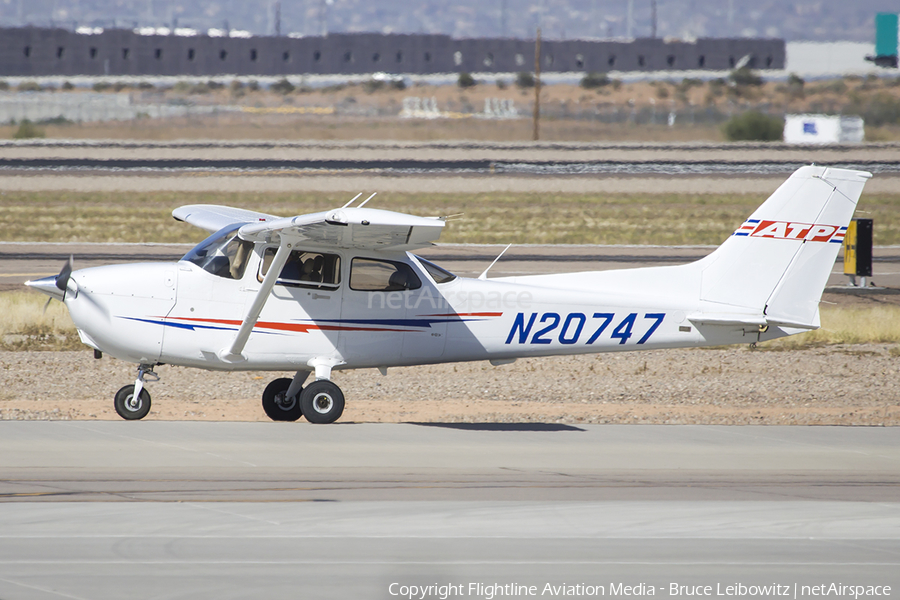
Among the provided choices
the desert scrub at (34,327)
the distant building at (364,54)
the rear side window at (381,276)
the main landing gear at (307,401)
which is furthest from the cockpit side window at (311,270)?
the distant building at (364,54)

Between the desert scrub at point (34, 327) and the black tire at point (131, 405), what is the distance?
6222 millimetres

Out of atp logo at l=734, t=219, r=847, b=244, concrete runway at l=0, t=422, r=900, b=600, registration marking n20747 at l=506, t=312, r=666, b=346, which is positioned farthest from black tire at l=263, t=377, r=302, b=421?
atp logo at l=734, t=219, r=847, b=244

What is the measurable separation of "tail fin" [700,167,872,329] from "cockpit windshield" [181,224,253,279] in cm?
491

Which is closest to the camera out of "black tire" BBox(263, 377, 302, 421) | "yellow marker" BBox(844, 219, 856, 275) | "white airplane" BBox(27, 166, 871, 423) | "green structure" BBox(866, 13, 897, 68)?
"white airplane" BBox(27, 166, 871, 423)

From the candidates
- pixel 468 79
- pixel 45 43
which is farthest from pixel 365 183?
pixel 45 43

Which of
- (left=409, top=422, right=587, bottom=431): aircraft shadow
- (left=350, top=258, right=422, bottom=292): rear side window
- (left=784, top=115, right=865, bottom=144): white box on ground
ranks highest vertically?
(left=784, top=115, right=865, bottom=144): white box on ground

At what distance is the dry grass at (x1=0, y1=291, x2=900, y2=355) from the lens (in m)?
16.8

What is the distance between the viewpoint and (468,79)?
9569cm

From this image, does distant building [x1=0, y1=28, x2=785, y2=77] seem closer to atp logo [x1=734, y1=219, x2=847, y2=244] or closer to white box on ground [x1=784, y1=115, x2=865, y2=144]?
white box on ground [x1=784, y1=115, x2=865, y2=144]

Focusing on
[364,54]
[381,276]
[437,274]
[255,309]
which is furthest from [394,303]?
[364,54]

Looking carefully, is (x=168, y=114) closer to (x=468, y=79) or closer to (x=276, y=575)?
(x=468, y=79)

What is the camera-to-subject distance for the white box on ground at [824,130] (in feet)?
195

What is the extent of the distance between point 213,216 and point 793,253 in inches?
263

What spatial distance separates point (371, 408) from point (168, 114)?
68.1 meters
